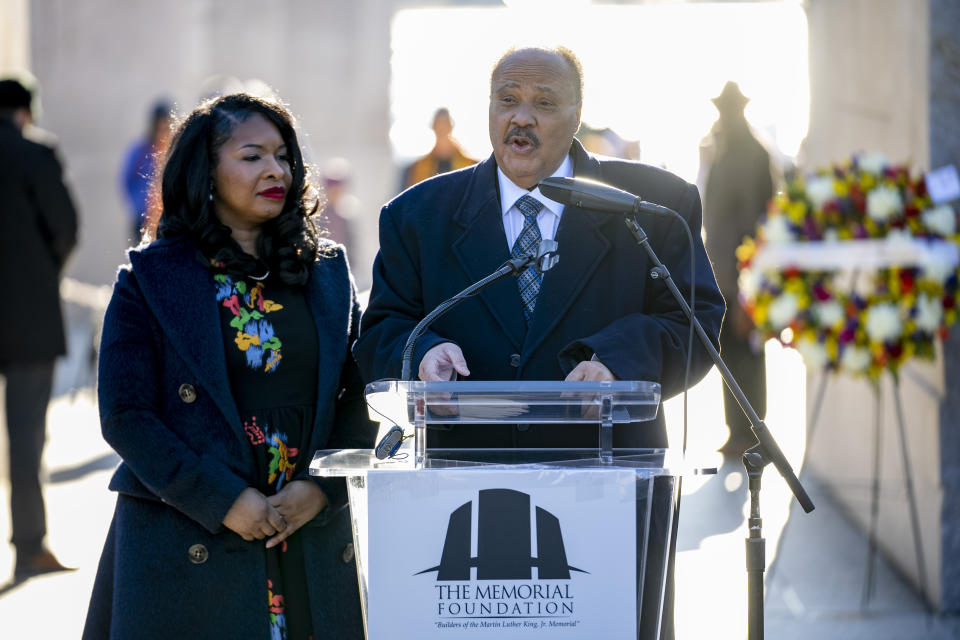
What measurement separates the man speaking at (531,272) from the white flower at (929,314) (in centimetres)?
227

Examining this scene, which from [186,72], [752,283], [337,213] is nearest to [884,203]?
[752,283]

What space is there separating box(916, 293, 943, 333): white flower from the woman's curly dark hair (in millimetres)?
2862

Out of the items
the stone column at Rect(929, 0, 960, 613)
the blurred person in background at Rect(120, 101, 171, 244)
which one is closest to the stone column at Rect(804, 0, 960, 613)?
the stone column at Rect(929, 0, 960, 613)

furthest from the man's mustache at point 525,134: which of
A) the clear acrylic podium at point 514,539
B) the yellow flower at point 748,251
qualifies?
the yellow flower at point 748,251

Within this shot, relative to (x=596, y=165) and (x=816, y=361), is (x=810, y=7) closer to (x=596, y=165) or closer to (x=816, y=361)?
(x=816, y=361)

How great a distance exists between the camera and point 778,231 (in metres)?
6.09

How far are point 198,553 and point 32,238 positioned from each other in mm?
3638

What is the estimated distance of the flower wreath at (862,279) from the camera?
18.2 ft

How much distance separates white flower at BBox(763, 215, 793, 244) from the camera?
605cm

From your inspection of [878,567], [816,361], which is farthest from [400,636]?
[878,567]

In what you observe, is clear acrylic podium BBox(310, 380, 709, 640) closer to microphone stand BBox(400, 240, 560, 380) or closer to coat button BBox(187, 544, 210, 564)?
microphone stand BBox(400, 240, 560, 380)

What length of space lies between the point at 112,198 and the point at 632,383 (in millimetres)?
19627

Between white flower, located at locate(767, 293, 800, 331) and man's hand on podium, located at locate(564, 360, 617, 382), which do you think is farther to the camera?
white flower, located at locate(767, 293, 800, 331)

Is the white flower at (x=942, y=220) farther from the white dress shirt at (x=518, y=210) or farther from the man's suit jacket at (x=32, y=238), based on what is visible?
the man's suit jacket at (x=32, y=238)
